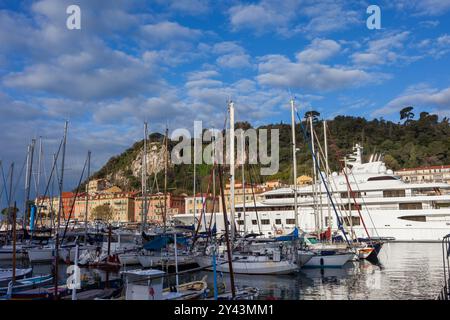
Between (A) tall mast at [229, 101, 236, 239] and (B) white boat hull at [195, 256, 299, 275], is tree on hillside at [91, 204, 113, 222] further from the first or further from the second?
(B) white boat hull at [195, 256, 299, 275]

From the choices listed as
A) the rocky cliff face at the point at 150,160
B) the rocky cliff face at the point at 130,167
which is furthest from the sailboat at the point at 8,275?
the rocky cliff face at the point at 150,160

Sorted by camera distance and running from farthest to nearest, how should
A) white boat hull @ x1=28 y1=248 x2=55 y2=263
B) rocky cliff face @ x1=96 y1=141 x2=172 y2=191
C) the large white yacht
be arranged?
rocky cliff face @ x1=96 y1=141 x2=172 y2=191
the large white yacht
white boat hull @ x1=28 y1=248 x2=55 y2=263

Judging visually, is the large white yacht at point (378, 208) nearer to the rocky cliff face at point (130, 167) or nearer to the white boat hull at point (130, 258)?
the white boat hull at point (130, 258)

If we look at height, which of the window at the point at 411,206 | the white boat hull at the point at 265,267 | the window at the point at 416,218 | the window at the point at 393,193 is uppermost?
the window at the point at 393,193

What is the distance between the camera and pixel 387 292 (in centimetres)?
1991

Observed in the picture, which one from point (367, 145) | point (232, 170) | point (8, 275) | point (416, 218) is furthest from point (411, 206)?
point (367, 145)

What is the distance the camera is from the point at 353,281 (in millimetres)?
23750

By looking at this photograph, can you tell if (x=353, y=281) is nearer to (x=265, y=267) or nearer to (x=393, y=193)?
(x=265, y=267)

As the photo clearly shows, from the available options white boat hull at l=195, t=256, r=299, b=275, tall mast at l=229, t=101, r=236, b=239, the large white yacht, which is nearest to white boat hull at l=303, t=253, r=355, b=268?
white boat hull at l=195, t=256, r=299, b=275

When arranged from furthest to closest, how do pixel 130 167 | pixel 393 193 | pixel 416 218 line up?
pixel 130 167 → pixel 393 193 → pixel 416 218

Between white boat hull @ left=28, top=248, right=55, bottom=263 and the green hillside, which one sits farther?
the green hillside

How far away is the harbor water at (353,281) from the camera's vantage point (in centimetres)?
1950

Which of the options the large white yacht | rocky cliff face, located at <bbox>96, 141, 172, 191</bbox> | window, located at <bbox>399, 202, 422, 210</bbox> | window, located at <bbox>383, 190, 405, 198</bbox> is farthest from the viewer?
rocky cliff face, located at <bbox>96, 141, 172, 191</bbox>

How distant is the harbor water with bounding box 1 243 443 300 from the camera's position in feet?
64.0
